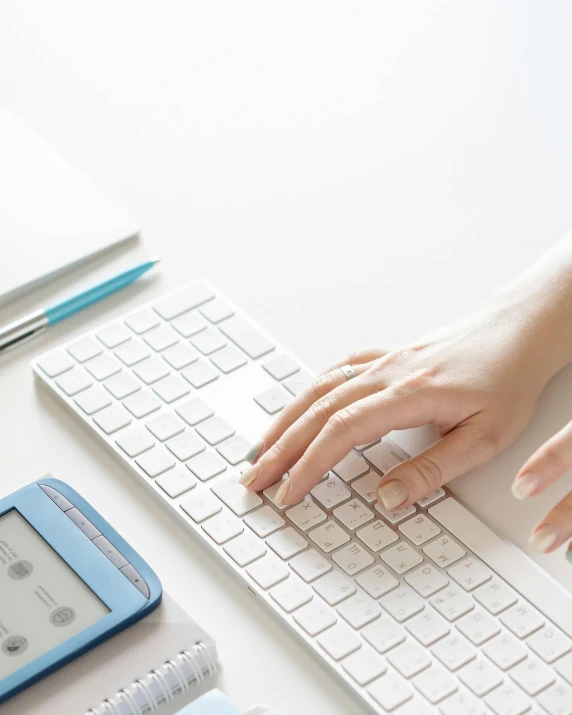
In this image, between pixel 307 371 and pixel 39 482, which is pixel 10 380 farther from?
pixel 307 371

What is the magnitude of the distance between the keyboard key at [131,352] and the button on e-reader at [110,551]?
200 millimetres

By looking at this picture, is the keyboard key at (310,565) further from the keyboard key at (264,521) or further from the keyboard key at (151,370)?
the keyboard key at (151,370)

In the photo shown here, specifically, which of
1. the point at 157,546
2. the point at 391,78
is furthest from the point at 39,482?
the point at 391,78

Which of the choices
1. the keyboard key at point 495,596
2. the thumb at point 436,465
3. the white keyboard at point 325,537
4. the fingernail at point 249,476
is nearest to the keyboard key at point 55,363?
the white keyboard at point 325,537

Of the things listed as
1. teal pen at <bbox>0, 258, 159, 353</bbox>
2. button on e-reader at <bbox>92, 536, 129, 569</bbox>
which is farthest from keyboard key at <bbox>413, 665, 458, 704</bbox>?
teal pen at <bbox>0, 258, 159, 353</bbox>

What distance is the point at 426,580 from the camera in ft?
2.37

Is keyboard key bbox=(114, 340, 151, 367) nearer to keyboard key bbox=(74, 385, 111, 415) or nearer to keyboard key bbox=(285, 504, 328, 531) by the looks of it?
keyboard key bbox=(74, 385, 111, 415)

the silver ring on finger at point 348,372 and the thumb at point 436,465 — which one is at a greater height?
the silver ring on finger at point 348,372

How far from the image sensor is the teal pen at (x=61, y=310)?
94 centimetres

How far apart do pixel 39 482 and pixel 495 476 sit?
369 mm

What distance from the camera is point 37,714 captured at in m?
0.64

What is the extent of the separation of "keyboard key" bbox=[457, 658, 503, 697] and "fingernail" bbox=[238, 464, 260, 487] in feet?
0.72

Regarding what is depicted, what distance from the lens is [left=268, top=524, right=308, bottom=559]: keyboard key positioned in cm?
74

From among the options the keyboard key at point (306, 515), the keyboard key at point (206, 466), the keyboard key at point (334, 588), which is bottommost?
the keyboard key at point (334, 588)
